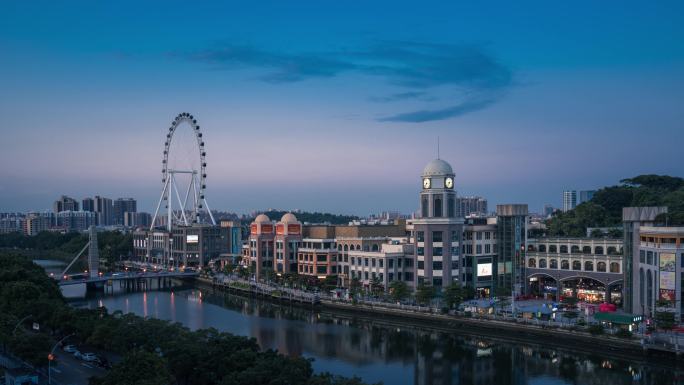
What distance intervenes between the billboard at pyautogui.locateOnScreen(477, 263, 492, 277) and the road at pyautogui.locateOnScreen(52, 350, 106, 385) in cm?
2925

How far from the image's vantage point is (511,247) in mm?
48281

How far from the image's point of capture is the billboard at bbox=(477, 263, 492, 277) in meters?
47.7

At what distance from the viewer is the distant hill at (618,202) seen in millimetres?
56250

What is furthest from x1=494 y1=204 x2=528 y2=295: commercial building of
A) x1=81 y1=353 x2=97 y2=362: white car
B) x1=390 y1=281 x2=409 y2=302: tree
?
x1=81 y1=353 x2=97 y2=362: white car

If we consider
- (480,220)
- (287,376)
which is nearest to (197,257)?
(480,220)

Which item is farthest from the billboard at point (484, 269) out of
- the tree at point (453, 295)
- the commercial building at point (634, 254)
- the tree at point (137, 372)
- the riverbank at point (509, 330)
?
the tree at point (137, 372)

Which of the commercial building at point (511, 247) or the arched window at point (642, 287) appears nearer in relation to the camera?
the arched window at point (642, 287)

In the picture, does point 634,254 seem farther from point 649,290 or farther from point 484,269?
point 484,269

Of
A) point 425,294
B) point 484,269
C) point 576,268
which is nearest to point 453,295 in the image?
point 425,294

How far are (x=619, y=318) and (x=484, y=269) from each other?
14.9 metres

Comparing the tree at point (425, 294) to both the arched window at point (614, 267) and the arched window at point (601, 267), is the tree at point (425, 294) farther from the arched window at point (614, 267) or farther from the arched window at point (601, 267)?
the arched window at point (614, 267)

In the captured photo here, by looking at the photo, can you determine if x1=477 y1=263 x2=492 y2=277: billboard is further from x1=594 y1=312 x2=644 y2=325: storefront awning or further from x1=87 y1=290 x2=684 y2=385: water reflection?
x1=594 y1=312 x2=644 y2=325: storefront awning

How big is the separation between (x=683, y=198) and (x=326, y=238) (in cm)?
3036

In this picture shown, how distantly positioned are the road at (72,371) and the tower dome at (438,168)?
2803 centimetres
